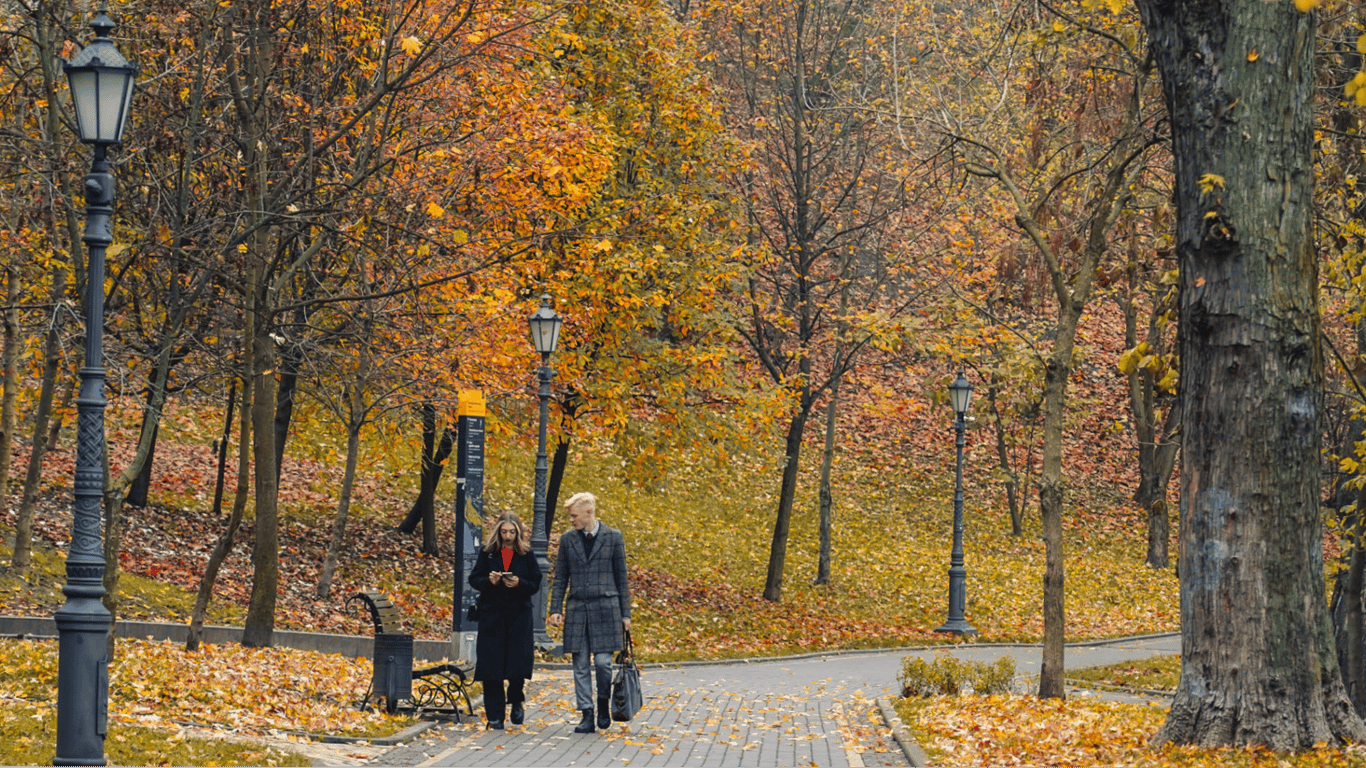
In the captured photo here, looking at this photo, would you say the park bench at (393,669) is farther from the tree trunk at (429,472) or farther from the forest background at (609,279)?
the tree trunk at (429,472)

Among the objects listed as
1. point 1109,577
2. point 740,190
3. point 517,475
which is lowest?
point 1109,577

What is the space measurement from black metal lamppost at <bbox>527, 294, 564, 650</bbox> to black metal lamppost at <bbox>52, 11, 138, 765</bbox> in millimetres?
8651

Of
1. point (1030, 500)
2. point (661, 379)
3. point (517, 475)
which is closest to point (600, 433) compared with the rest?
point (661, 379)

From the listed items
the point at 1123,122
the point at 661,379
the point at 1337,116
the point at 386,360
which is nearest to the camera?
the point at 1337,116

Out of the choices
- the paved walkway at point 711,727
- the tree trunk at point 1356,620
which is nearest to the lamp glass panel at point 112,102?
the paved walkway at point 711,727

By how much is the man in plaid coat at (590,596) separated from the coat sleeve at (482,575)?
1.78 feet

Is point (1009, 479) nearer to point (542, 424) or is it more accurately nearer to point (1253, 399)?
point (542, 424)

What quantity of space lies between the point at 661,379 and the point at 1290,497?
45.5 feet

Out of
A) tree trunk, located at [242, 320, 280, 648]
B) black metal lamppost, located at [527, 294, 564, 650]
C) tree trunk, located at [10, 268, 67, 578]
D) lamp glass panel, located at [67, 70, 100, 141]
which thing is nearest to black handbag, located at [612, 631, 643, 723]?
tree trunk, located at [242, 320, 280, 648]

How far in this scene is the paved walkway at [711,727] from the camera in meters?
9.56

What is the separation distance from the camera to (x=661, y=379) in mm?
21906

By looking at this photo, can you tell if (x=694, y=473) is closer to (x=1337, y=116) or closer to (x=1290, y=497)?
(x=1337, y=116)

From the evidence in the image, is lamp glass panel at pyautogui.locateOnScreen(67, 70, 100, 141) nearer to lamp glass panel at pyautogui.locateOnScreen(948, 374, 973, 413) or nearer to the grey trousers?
the grey trousers

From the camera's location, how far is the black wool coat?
10664 mm
